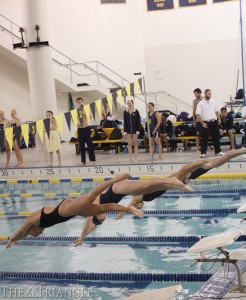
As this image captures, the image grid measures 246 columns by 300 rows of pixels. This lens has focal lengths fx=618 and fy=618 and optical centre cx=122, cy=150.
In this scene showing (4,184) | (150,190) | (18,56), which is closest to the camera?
(150,190)

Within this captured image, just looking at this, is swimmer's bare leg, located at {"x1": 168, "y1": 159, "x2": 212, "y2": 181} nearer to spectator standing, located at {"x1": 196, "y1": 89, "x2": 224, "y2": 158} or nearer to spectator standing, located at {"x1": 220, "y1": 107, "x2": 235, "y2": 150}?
spectator standing, located at {"x1": 196, "y1": 89, "x2": 224, "y2": 158}

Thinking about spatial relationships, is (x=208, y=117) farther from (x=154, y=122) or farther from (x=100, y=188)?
(x=100, y=188)

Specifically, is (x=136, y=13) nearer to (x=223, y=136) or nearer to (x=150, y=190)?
(x=223, y=136)

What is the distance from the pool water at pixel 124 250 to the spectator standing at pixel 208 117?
2134mm

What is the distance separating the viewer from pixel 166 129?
557 inches

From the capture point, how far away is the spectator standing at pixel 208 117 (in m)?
11.8

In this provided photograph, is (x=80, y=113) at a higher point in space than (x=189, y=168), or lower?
higher

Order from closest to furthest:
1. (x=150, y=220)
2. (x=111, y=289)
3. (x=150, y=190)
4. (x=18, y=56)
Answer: (x=150, y=190) → (x=111, y=289) → (x=150, y=220) → (x=18, y=56)

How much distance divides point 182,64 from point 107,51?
101 inches

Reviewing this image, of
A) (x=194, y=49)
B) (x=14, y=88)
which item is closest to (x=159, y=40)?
(x=194, y=49)

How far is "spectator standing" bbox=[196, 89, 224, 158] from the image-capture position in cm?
1177

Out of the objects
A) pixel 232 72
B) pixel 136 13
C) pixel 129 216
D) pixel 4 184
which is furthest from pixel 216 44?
pixel 129 216

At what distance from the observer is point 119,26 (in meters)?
20.8

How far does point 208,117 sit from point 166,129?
2347 mm
